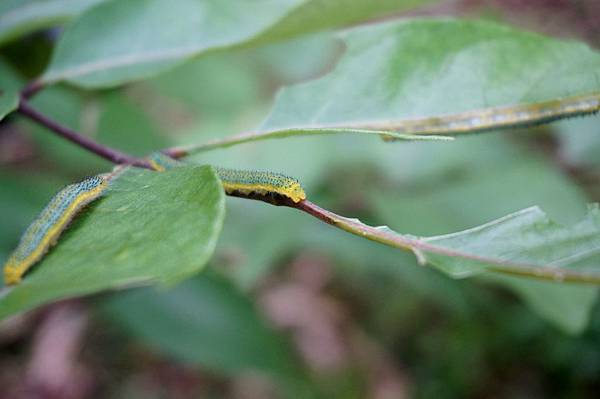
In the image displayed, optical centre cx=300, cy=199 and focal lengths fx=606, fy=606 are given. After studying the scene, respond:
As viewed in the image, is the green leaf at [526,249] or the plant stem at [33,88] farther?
the plant stem at [33,88]

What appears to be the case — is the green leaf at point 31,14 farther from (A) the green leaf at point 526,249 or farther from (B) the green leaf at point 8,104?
(A) the green leaf at point 526,249

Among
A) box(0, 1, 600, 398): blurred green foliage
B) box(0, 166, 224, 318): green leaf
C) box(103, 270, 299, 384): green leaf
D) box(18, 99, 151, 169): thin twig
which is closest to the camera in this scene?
box(0, 166, 224, 318): green leaf

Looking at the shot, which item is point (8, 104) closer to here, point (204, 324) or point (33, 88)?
point (33, 88)

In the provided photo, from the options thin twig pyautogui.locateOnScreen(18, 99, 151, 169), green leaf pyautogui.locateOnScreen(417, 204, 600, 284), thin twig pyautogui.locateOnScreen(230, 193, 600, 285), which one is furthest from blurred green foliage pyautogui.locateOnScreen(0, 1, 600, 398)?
green leaf pyautogui.locateOnScreen(417, 204, 600, 284)

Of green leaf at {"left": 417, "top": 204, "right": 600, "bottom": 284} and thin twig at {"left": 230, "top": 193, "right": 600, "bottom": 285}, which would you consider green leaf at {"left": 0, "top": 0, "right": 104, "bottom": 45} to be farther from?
green leaf at {"left": 417, "top": 204, "right": 600, "bottom": 284}

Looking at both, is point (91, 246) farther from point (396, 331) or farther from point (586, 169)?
point (396, 331)

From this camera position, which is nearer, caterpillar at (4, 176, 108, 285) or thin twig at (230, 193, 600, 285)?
thin twig at (230, 193, 600, 285)

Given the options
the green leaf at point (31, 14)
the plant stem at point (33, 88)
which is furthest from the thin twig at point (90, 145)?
the green leaf at point (31, 14)
